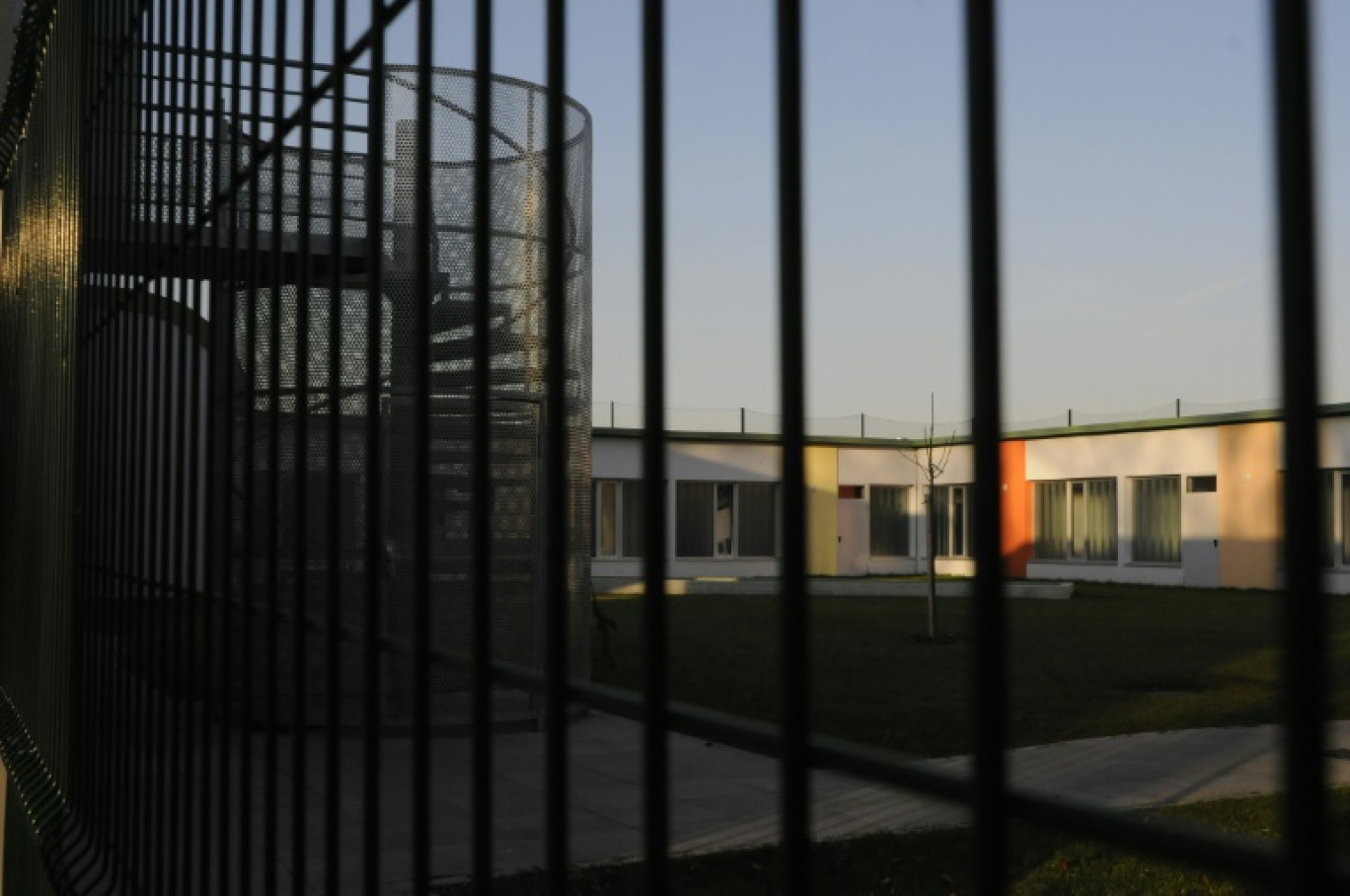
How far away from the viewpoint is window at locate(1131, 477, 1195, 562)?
110 feet

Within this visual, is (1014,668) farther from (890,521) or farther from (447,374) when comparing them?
(890,521)

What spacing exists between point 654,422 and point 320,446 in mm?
9335

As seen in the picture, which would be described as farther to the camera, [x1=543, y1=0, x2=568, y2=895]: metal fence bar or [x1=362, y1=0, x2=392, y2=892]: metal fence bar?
[x1=362, y1=0, x2=392, y2=892]: metal fence bar

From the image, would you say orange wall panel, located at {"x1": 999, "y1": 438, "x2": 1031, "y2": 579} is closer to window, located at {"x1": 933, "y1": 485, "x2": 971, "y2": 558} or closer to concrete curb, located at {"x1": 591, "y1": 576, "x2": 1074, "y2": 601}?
window, located at {"x1": 933, "y1": 485, "x2": 971, "y2": 558}

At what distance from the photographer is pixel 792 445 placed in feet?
3.48

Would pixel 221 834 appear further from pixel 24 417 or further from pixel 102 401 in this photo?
pixel 24 417

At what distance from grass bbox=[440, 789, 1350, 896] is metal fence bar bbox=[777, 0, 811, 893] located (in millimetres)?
5043

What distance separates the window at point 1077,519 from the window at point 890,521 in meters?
3.98

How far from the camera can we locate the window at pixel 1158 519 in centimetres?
3347

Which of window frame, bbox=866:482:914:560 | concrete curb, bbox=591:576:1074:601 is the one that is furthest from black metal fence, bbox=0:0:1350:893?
window frame, bbox=866:482:914:560

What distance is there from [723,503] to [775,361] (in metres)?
35.3

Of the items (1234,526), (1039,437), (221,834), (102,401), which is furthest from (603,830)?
(1039,437)

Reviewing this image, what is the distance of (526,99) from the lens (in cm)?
1012

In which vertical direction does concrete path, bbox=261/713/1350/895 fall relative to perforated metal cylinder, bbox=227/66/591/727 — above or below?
below
